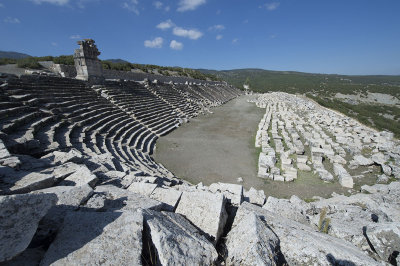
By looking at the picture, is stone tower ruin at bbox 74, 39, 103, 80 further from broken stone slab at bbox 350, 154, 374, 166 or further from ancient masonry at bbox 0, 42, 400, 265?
broken stone slab at bbox 350, 154, 374, 166

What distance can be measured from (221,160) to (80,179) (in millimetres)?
7157

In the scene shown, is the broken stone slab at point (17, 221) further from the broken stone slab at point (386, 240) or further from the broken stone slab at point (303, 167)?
the broken stone slab at point (303, 167)

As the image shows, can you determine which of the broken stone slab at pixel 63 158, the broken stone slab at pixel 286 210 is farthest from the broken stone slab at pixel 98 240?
the broken stone slab at pixel 63 158

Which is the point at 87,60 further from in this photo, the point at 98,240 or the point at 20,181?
the point at 98,240

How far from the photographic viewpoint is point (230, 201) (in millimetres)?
3982

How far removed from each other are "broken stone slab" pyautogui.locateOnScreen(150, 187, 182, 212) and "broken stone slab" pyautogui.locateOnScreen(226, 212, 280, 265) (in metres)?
1.15

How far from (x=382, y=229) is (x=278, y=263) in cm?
204

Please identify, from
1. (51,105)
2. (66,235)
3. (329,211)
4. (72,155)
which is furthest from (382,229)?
(51,105)

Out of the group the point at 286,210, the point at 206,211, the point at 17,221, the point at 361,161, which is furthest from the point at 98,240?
the point at 361,161

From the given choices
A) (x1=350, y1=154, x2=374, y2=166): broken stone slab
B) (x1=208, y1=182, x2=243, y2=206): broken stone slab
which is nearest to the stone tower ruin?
(x1=208, y1=182, x2=243, y2=206): broken stone slab

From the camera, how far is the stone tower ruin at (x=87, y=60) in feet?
50.2

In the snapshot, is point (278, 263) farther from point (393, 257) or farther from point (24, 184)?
point (24, 184)

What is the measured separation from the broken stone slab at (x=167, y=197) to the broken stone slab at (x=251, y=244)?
115cm

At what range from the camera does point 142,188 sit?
4246mm
